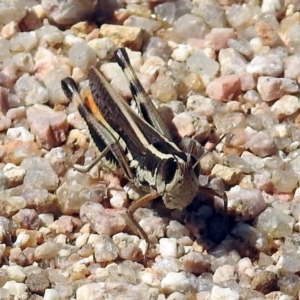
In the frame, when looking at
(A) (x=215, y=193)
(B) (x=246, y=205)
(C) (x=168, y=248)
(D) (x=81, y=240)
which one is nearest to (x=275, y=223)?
(B) (x=246, y=205)

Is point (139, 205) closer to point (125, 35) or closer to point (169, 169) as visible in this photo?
point (169, 169)

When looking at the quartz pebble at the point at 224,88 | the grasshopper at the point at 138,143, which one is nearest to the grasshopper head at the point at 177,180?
the grasshopper at the point at 138,143

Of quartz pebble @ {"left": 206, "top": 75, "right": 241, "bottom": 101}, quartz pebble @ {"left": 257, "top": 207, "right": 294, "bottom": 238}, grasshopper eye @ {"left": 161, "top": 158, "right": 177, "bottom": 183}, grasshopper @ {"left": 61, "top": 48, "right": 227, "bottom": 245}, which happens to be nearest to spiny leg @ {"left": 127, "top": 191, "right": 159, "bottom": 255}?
grasshopper @ {"left": 61, "top": 48, "right": 227, "bottom": 245}

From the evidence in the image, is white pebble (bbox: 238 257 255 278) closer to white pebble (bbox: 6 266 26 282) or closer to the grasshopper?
the grasshopper

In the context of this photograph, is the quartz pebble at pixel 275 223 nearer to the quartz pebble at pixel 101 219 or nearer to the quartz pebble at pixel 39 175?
the quartz pebble at pixel 101 219

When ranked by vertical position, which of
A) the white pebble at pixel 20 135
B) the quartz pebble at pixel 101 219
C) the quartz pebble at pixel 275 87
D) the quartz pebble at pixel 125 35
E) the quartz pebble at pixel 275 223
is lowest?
the quartz pebble at pixel 275 223

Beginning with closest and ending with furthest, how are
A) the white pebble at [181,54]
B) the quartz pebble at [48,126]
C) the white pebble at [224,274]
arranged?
the white pebble at [224,274] → the quartz pebble at [48,126] → the white pebble at [181,54]
